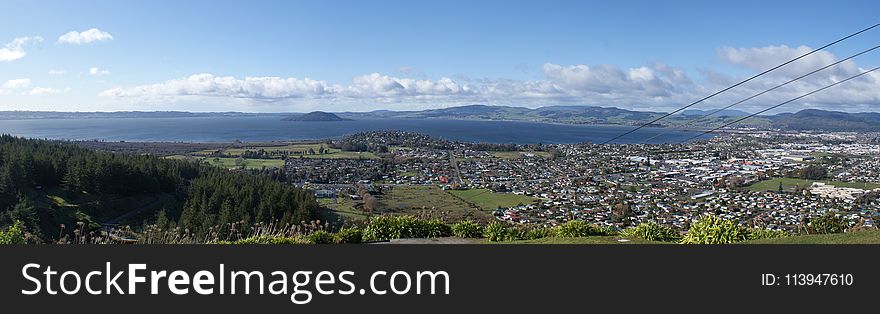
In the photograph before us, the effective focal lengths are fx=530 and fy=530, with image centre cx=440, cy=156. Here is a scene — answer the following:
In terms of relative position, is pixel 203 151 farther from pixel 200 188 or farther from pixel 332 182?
pixel 200 188

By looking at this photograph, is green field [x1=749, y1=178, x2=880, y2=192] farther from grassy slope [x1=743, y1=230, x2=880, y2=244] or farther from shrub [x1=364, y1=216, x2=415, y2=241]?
shrub [x1=364, y1=216, x2=415, y2=241]

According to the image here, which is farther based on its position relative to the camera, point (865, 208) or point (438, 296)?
point (865, 208)

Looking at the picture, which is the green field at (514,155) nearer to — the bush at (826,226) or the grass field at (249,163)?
the grass field at (249,163)

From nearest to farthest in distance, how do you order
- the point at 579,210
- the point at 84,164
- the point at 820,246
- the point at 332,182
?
the point at 820,246 → the point at 579,210 → the point at 84,164 → the point at 332,182

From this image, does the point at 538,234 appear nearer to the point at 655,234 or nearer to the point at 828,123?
the point at 655,234

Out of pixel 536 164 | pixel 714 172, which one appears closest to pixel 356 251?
pixel 714 172

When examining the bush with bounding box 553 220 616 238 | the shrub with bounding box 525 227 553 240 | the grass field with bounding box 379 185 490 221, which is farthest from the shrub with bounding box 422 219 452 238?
the grass field with bounding box 379 185 490 221
